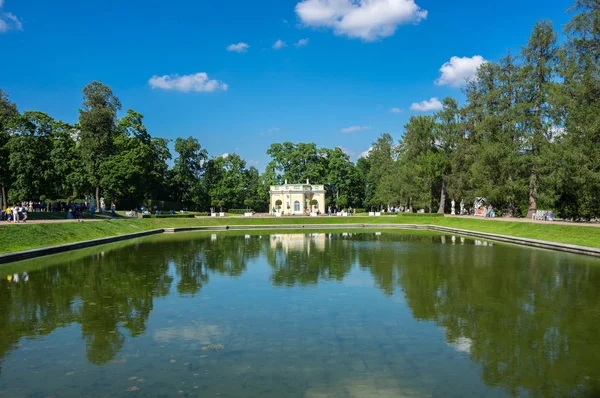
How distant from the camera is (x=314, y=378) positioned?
6031 mm

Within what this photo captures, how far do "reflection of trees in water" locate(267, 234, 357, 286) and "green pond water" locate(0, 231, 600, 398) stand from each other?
0.56ft

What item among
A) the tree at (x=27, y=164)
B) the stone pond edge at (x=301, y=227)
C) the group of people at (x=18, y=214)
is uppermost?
the tree at (x=27, y=164)

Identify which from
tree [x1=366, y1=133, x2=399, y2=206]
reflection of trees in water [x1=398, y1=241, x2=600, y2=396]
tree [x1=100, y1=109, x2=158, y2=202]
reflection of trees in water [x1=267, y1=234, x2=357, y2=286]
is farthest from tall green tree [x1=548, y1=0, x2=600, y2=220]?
tree [x1=100, y1=109, x2=158, y2=202]

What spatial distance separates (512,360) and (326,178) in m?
64.4

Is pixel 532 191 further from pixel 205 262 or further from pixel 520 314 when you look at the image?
pixel 520 314

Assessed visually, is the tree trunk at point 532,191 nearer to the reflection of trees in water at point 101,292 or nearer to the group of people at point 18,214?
the reflection of trees in water at point 101,292

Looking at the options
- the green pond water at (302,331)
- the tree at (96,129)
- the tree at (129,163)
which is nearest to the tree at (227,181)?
the tree at (129,163)

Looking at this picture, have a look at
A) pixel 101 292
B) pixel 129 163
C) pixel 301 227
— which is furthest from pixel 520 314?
pixel 129 163

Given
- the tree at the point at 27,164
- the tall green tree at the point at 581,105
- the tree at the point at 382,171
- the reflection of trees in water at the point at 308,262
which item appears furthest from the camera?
the tree at the point at 382,171

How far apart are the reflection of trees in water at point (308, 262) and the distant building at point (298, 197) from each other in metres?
40.1

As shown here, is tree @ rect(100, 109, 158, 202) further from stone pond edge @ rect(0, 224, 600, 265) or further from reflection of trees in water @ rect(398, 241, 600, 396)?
reflection of trees in water @ rect(398, 241, 600, 396)

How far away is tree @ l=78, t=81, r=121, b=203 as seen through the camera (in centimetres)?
4834

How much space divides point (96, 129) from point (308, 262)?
3997 centimetres

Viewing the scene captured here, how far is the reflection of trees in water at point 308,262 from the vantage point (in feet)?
46.0
